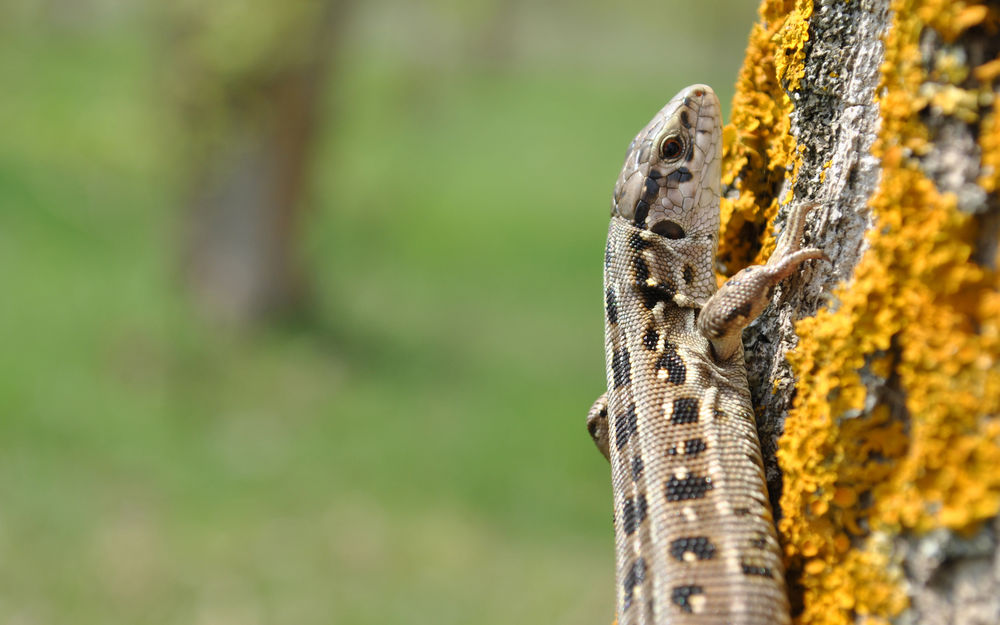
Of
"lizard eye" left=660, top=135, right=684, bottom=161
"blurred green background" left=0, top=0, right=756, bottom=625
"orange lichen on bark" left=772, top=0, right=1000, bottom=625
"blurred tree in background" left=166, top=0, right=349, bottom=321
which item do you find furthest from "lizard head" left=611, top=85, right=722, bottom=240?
"blurred tree in background" left=166, top=0, right=349, bottom=321

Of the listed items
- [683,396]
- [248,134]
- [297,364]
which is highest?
[248,134]

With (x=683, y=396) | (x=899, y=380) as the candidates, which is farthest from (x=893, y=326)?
(x=683, y=396)

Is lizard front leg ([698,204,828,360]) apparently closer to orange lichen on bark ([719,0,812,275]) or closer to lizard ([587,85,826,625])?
lizard ([587,85,826,625])

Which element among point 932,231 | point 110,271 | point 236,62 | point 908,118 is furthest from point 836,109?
point 110,271

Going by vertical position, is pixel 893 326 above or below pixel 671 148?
below

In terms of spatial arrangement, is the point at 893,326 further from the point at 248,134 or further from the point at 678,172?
the point at 248,134

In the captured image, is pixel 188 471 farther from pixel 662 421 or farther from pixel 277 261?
pixel 662 421

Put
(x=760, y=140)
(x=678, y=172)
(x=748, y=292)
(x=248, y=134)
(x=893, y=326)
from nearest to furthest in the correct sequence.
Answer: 1. (x=893, y=326)
2. (x=748, y=292)
3. (x=760, y=140)
4. (x=678, y=172)
5. (x=248, y=134)
